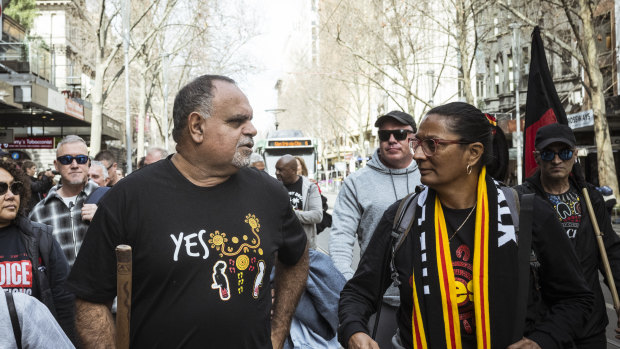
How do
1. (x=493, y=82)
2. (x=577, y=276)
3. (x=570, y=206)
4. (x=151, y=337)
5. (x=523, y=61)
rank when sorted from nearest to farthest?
1. (x=151, y=337)
2. (x=577, y=276)
3. (x=570, y=206)
4. (x=523, y=61)
5. (x=493, y=82)

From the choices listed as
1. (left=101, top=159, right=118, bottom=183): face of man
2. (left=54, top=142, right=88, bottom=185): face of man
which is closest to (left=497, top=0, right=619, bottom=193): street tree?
(left=101, top=159, right=118, bottom=183): face of man

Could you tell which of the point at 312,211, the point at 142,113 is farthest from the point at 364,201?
the point at 142,113

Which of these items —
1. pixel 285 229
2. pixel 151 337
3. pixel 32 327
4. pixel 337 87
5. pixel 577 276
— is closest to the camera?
pixel 32 327

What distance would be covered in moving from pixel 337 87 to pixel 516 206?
2042 inches

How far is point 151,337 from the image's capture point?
7.94ft

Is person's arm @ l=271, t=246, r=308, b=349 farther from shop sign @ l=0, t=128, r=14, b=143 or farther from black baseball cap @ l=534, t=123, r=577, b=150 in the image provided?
shop sign @ l=0, t=128, r=14, b=143

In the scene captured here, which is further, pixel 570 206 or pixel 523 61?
pixel 523 61

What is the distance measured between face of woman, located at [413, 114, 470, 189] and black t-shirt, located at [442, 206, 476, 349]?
0.16 metres

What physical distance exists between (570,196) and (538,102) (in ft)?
2.70

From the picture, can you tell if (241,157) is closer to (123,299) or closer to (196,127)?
(196,127)

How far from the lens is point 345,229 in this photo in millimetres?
4223

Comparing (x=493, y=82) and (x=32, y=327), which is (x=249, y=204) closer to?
(x=32, y=327)

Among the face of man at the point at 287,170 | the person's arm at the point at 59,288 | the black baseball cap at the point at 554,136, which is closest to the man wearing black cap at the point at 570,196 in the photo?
the black baseball cap at the point at 554,136

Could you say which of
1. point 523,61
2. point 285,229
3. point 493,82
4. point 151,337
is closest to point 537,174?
point 285,229
